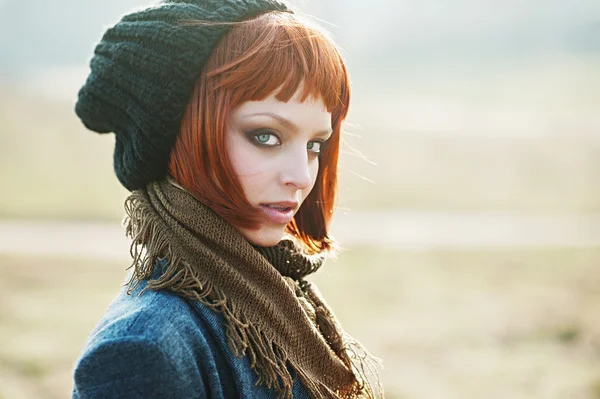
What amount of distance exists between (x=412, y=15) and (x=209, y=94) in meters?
52.3

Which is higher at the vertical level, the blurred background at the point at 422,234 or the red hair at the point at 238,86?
the red hair at the point at 238,86

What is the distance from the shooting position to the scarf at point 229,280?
1532mm

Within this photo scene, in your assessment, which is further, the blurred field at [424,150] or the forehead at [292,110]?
the blurred field at [424,150]

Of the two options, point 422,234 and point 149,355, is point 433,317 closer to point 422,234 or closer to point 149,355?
point 422,234

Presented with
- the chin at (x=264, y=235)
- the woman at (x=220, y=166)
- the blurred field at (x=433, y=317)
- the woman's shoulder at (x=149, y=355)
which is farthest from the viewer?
the blurred field at (x=433, y=317)

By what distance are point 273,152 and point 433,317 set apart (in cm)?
550

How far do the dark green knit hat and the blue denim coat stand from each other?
0.31 metres

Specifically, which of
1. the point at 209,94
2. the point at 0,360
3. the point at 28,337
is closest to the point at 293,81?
the point at 209,94

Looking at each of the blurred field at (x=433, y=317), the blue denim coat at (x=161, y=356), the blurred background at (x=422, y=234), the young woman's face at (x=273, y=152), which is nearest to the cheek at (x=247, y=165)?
the young woman's face at (x=273, y=152)

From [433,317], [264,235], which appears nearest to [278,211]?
[264,235]

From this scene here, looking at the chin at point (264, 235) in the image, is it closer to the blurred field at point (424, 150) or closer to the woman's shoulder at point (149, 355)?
the woman's shoulder at point (149, 355)

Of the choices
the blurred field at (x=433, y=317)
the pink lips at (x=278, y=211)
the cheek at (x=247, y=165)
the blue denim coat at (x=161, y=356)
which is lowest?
the blurred field at (x=433, y=317)

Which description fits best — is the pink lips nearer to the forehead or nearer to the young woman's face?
the young woman's face

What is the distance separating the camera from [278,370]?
1539 mm
